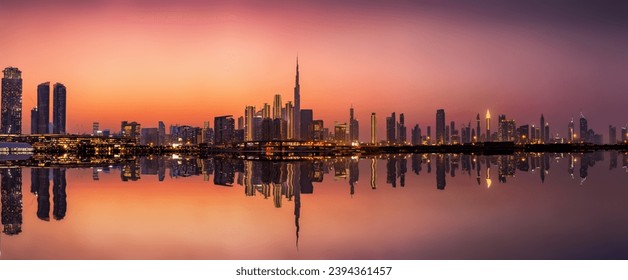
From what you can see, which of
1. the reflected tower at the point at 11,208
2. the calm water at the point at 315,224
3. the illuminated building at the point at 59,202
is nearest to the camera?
the calm water at the point at 315,224

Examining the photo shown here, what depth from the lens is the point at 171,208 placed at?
44.2 feet

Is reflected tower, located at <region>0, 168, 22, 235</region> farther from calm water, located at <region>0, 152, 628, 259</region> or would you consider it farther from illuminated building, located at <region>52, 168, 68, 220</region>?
illuminated building, located at <region>52, 168, 68, 220</region>

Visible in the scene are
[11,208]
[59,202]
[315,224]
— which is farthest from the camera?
[59,202]

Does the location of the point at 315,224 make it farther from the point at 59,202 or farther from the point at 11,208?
the point at 59,202

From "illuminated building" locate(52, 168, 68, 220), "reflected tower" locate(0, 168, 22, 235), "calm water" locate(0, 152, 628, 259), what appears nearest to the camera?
"calm water" locate(0, 152, 628, 259)

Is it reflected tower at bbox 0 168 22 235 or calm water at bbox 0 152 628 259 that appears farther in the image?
reflected tower at bbox 0 168 22 235

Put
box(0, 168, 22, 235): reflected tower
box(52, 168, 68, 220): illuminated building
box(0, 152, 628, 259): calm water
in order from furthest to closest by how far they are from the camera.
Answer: box(52, 168, 68, 220): illuminated building
box(0, 168, 22, 235): reflected tower
box(0, 152, 628, 259): calm water

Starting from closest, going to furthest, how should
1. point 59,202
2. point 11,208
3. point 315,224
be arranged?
point 315,224
point 11,208
point 59,202

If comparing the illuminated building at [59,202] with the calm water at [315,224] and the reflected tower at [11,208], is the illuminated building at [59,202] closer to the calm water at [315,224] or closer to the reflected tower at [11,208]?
the calm water at [315,224]

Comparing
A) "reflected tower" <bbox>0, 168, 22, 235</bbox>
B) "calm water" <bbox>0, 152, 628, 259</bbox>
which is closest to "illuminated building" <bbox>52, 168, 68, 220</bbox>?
"calm water" <bbox>0, 152, 628, 259</bbox>

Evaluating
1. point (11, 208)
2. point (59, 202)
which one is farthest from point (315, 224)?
point (59, 202)

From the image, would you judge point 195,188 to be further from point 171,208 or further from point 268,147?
point 268,147

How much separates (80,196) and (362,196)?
7.77 m

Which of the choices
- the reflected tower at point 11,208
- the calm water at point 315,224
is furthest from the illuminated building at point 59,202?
the reflected tower at point 11,208
